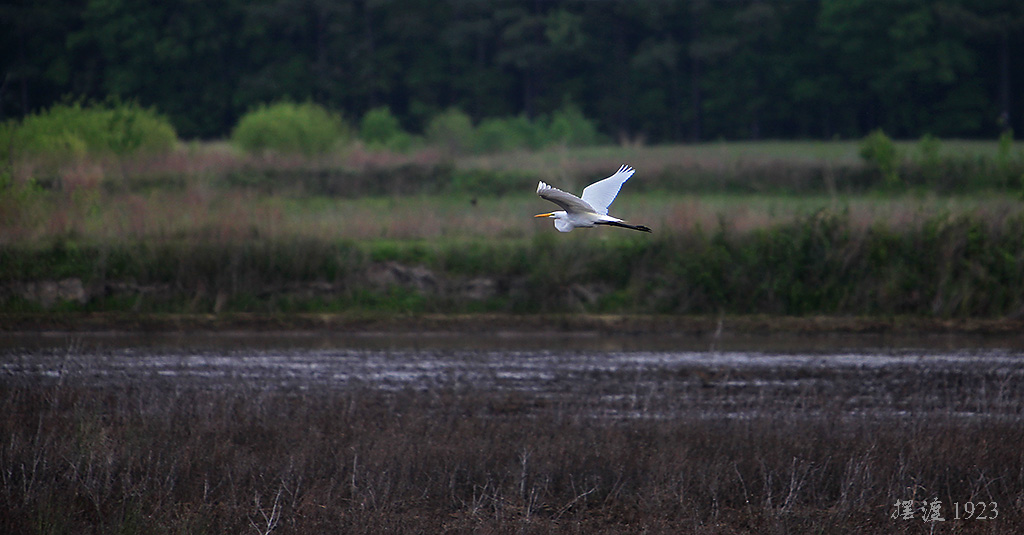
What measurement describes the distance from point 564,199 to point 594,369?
7770 millimetres

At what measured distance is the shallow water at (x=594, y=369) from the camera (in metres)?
14.2

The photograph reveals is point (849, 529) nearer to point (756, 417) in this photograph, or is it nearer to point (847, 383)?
point (756, 417)

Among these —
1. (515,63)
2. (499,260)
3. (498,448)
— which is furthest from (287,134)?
(498,448)

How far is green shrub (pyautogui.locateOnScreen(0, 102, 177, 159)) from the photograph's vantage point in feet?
103

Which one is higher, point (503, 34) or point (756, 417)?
point (503, 34)

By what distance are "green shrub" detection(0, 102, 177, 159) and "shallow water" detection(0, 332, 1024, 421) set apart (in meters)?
12.3

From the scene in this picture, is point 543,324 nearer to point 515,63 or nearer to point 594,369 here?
point 594,369

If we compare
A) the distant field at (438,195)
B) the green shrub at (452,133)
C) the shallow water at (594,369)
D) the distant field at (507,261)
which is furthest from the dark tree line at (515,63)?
the shallow water at (594,369)

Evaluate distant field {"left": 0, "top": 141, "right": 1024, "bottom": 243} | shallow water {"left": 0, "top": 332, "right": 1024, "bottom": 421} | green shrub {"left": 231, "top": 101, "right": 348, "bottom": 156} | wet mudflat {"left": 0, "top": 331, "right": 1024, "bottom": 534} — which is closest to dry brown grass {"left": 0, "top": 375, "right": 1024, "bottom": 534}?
wet mudflat {"left": 0, "top": 331, "right": 1024, "bottom": 534}

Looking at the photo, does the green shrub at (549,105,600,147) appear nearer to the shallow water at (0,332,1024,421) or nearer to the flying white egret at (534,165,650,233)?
the shallow water at (0,332,1024,421)

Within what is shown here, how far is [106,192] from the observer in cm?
2869

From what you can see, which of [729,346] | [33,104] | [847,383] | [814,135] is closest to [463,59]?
[814,135]

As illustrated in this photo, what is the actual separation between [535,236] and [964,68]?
39.9m

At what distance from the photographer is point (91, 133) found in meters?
34.4
